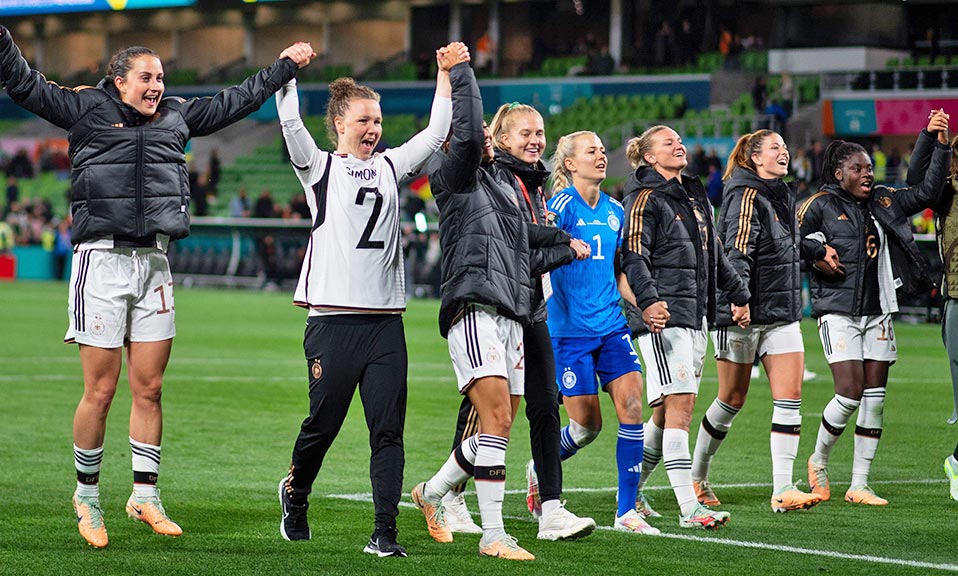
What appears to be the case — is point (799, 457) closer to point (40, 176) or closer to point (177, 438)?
point (177, 438)

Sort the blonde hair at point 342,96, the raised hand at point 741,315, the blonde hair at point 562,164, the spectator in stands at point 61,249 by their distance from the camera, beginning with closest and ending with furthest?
the blonde hair at point 342,96 → the blonde hair at point 562,164 → the raised hand at point 741,315 → the spectator in stands at point 61,249

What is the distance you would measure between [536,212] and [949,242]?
9.03 ft

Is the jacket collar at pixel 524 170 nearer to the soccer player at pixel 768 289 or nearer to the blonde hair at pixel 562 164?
the blonde hair at pixel 562 164

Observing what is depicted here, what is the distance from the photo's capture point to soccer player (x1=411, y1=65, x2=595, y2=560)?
662cm

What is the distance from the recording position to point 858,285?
8758 mm

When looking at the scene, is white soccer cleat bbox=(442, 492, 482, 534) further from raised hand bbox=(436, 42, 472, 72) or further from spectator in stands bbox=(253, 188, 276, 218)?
spectator in stands bbox=(253, 188, 276, 218)

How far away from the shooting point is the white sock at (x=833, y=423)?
8734mm

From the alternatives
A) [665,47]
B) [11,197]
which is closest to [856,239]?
[665,47]

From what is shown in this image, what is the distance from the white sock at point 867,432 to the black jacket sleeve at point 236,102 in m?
4.02

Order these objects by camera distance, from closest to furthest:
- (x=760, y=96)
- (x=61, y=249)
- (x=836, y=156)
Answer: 1. (x=836, y=156)
2. (x=760, y=96)
3. (x=61, y=249)

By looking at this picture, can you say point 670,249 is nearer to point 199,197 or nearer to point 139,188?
point 139,188

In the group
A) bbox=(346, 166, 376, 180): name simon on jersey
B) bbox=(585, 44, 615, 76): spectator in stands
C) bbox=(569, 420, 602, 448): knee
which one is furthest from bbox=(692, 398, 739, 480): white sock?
bbox=(585, 44, 615, 76): spectator in stands

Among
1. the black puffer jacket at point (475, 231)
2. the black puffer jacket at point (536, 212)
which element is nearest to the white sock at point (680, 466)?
the black puffer jacket at point (536, 212)

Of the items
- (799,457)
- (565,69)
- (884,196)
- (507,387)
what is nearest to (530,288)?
(507,387)
